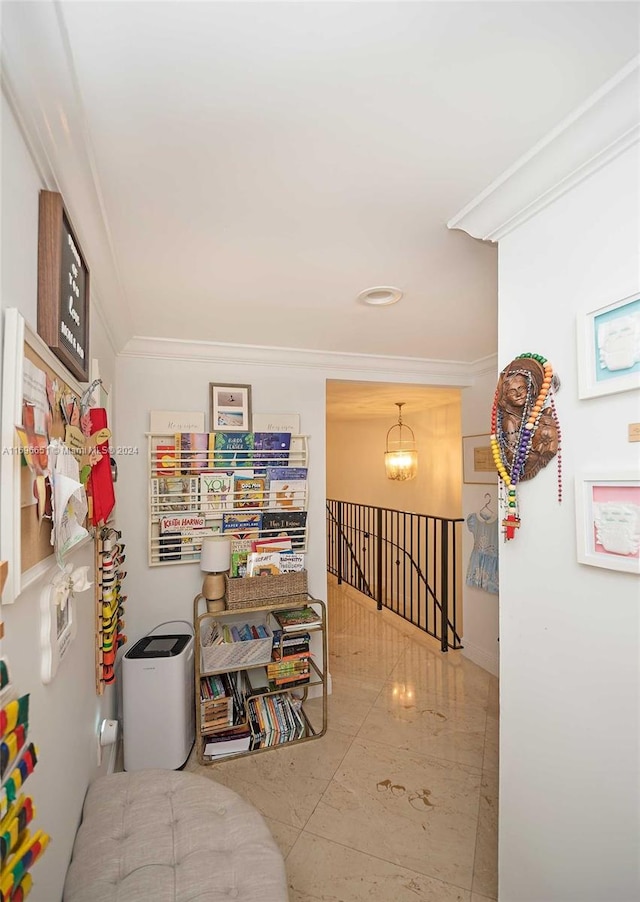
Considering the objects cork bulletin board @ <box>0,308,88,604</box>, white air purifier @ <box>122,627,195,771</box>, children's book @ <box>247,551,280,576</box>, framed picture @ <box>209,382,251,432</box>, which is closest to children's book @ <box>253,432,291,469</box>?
framed picture @ <box>209,382,251,432</box>

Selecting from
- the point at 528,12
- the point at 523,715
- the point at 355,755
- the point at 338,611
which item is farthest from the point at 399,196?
the point at 338,611

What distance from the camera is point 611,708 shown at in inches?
43.4

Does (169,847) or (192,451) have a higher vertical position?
(192,451)

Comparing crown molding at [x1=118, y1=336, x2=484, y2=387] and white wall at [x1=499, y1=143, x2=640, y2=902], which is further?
crown molding at [x1=118, y1=336, x2=484, y2=387]

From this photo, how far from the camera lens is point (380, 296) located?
7.11 feet

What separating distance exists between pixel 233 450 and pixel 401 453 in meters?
3.50

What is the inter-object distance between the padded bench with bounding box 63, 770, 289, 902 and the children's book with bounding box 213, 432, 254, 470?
5.55 feet

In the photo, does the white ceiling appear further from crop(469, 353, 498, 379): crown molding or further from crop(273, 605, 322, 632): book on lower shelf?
crop(273, 605, 322, 632): book on lower shelf

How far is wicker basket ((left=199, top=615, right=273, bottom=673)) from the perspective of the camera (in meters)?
2.61

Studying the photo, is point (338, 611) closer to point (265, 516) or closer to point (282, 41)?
point (265, 516)

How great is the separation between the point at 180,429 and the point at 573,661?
2374 mm

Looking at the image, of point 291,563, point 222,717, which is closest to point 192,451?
point 291,563

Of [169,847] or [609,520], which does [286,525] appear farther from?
[609,520]

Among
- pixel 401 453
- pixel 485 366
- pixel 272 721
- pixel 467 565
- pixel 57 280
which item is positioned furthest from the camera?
pixel 401 453
